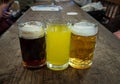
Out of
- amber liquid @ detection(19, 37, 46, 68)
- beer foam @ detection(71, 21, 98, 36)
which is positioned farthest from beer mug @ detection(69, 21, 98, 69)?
amber liquid @ detection(19, 37, 46, 68)

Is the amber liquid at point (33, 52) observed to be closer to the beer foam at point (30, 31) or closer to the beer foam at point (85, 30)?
the beer foam at point (30, 31)

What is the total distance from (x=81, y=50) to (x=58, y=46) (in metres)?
0.08

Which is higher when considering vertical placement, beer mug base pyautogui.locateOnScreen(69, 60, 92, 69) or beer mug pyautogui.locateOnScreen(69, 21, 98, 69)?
beer mug pyautogui.locateOnScreen(69, 21, 98, 69)

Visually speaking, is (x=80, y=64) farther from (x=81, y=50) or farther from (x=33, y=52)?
(x=33, y=52)

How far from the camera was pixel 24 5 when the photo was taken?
3.04 metres

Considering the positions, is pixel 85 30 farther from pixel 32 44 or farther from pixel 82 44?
pixel 32 44

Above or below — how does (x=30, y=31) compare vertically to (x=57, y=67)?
above

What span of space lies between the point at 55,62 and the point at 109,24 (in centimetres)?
173

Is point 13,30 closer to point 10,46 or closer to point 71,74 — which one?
point 10,46

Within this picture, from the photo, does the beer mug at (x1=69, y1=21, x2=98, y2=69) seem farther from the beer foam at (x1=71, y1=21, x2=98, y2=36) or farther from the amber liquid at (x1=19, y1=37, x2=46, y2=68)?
the amber liquid at (x1=19, y1=37, x2=46, y2=68)

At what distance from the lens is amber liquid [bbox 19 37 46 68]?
0.67 meters

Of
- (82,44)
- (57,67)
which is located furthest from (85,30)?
(57,67)

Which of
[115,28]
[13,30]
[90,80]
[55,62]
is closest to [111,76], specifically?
[90,80]

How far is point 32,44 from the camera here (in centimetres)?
67
